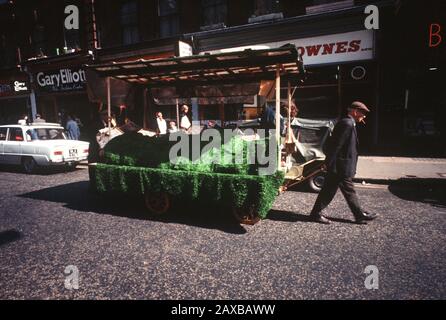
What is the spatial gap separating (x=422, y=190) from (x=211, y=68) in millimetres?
6129

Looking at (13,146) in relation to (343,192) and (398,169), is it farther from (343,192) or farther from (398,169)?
(398,169)

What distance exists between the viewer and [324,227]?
5.27m

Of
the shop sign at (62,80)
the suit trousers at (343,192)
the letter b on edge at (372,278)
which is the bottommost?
the letter b on edge at (372,278)

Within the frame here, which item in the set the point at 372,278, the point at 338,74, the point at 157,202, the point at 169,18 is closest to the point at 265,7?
the point at 338,74

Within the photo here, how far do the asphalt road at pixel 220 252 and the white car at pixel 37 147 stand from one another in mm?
4031

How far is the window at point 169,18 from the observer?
15570mm

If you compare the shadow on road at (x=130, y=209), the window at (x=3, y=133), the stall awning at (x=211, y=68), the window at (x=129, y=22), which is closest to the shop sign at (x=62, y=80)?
the window at (x=129, y=22)

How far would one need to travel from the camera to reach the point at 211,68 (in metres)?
6.01

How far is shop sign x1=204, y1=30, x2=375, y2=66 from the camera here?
1156 centimetres

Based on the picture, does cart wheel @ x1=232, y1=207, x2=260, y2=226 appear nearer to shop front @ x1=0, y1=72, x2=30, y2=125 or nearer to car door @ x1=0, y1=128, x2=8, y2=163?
car door @ x1=0, y1=128, x2=8, y2=163

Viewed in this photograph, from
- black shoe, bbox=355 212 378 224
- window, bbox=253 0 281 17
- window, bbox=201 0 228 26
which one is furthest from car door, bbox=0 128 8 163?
black shoe, bbox=355 212 378 224

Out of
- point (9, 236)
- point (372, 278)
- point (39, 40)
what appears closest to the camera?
point (372, 278)

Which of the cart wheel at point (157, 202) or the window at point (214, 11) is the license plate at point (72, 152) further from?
the window at point (214, 11)
